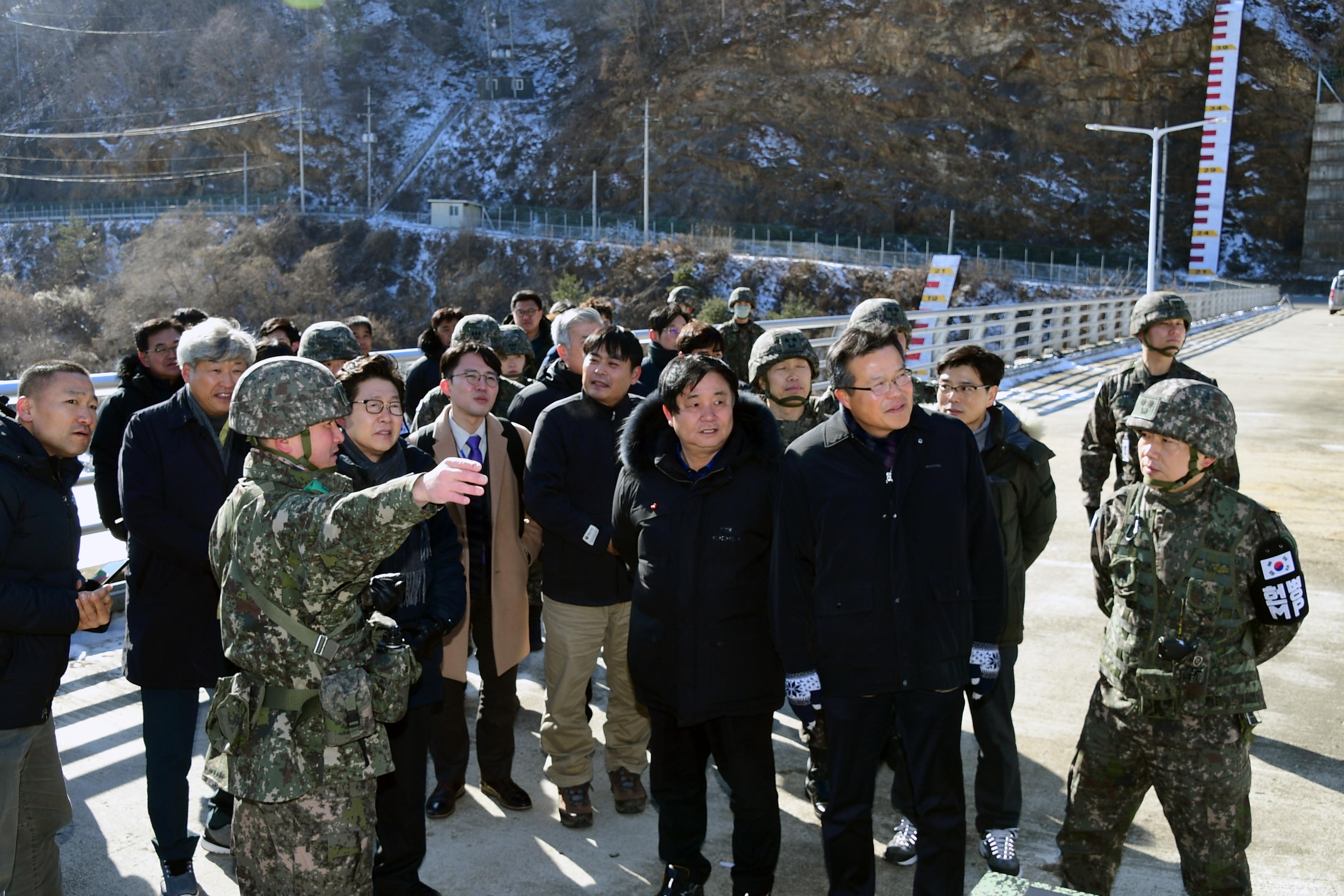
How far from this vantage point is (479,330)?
586 centimetres

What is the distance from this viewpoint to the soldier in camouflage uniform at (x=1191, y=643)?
129 inches

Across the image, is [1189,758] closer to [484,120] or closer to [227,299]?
[227,299]

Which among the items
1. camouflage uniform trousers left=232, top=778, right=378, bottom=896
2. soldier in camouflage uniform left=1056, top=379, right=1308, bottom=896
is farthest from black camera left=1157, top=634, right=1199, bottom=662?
camouflage uniform trousers left=232, top=778, right=378, bottom=896

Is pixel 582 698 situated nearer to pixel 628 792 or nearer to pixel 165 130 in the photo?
pixel 628 792

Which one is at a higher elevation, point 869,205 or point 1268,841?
point 869,205

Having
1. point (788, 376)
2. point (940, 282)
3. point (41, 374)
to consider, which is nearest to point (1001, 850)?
point (788, 376)

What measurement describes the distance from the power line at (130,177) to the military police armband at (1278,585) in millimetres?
76670

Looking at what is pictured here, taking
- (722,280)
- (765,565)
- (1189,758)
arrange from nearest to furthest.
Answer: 1. (1189,758)
2. (765,565)
3. (722,280)

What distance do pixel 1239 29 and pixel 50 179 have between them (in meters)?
76.4

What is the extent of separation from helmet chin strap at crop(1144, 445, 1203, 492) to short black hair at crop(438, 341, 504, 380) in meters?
2.48

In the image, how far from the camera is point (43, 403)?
346cm

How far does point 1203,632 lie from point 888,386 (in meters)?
1.18

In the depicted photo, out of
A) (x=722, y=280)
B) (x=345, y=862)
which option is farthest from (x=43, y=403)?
(x=722, y=280)

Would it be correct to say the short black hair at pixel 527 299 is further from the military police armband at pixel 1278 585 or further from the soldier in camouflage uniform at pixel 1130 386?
the military police armband at pixel 1278 585
